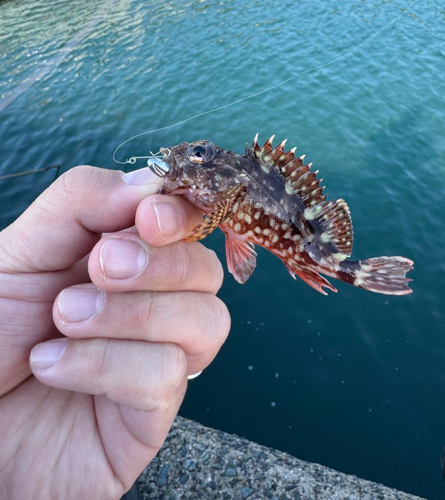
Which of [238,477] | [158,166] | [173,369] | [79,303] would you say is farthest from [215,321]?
[238,477]

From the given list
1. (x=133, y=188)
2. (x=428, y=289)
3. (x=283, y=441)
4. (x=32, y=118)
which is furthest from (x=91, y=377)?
(x=32, y=118)

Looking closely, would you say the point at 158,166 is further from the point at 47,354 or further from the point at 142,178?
the point at 47,354

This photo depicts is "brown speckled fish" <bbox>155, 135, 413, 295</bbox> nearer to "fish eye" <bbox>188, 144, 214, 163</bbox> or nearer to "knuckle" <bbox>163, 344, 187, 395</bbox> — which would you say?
"fish eye" <bbox>188, 144, 214, 163</bbox>

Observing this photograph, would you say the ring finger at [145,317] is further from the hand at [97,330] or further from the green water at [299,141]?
the green water at [299,141]

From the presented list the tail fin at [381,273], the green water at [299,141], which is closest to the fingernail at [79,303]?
the tail fin at [381,273]

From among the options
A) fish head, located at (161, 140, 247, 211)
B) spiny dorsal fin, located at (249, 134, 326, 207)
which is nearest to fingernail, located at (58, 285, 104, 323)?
fish head, located at (161, 140, 247, 211)

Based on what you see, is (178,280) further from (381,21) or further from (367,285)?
(381,21)
